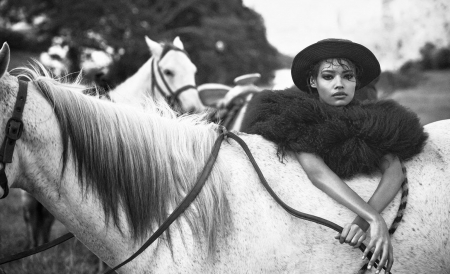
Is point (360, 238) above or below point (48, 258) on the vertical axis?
above

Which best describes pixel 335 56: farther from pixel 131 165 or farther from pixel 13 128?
pixel 13 128

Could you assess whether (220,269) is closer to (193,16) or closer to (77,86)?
(77,86)

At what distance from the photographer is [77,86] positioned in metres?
1.72

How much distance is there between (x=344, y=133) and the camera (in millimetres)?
1825

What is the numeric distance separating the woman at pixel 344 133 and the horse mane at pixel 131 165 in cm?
44

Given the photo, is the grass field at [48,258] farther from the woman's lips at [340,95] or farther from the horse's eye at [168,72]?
the woman's lips at [340,95]

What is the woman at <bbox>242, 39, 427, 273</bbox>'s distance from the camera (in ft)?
5.57

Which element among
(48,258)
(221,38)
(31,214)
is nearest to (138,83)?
(31,214)

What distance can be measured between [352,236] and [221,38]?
793 inches

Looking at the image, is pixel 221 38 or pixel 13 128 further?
pixel 221 38

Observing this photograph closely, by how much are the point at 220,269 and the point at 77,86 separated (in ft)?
3.30

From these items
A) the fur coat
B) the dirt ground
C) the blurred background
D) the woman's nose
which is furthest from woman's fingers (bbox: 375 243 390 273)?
the dirt ground

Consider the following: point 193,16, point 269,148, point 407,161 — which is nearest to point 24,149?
point 269,148

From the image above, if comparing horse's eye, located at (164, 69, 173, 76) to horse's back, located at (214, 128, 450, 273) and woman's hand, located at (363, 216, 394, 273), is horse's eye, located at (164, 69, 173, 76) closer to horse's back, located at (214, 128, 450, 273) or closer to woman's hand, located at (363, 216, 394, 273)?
horse's back, located at (214, 128, 450, 273)
